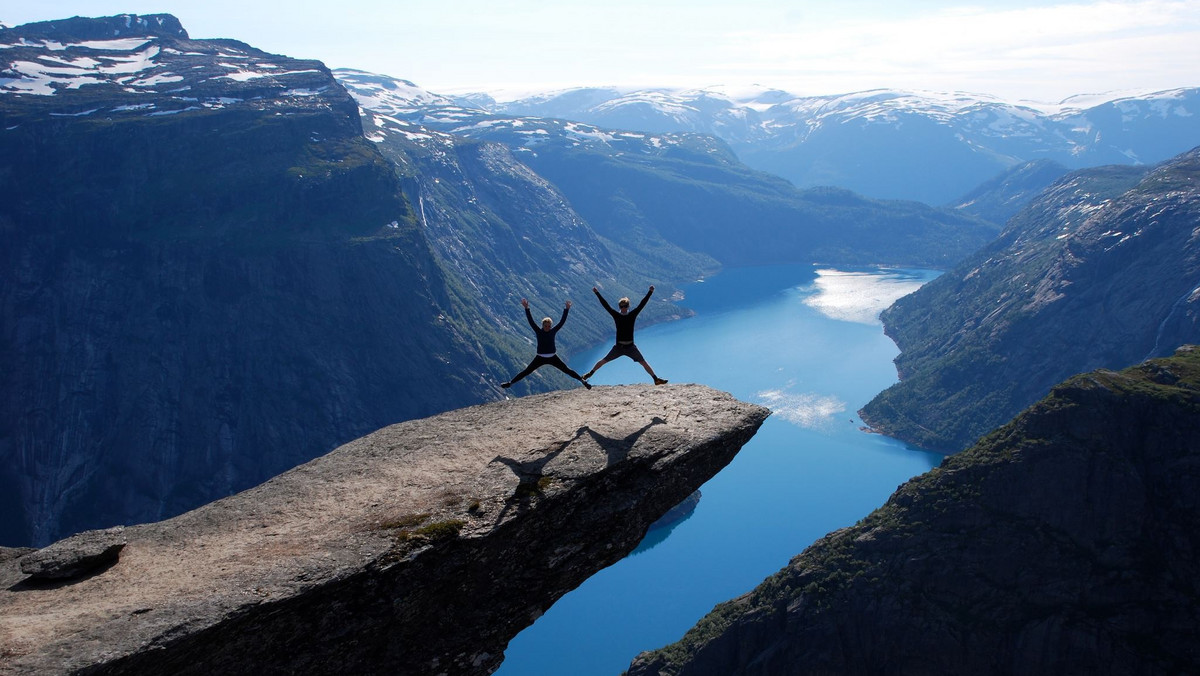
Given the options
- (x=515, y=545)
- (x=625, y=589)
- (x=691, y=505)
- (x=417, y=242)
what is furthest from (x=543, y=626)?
(x=417, y=242)

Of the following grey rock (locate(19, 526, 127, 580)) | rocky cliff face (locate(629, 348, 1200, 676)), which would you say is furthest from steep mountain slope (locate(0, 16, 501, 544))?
grey rock (locate(19, 526, 127, 580))

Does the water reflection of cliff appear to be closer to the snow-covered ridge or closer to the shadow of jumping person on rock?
the shadow of jumping person on rock

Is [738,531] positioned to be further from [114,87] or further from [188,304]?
[114,87]

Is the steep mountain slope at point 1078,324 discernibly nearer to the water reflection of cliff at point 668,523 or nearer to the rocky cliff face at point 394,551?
the water reflection of cliff at point 668,523

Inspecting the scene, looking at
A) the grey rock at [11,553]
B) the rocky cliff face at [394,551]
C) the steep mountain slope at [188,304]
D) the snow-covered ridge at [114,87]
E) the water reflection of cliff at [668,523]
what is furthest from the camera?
the snow-covered ridge at [114,87]

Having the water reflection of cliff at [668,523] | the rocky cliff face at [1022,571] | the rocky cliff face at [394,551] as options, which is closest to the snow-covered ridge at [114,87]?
the water reflection of cliff at [668,523]
